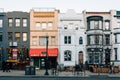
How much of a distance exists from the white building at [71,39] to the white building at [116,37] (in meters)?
5.76

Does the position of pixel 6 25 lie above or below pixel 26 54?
above

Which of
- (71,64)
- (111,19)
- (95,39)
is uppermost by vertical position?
(111,19)

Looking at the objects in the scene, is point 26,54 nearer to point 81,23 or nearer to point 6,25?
point 6,25

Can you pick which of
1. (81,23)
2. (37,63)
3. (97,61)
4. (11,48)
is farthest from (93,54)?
(11,48)

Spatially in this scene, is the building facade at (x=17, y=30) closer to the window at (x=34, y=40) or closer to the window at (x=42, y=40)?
the window at (x=34, y=40)

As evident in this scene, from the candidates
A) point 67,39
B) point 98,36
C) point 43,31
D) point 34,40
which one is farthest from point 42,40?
point 98,36

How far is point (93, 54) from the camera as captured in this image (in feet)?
206

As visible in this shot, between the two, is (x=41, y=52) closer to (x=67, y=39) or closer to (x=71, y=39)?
(x=67, y=39)

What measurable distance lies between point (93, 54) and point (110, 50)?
344 centimetres

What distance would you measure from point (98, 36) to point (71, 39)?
5.28 metres

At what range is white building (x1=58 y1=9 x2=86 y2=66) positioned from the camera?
63625 millimetres

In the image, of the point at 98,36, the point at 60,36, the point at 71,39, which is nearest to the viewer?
the point at 98,36

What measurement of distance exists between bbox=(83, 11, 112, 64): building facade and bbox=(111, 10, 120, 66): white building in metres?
0.77

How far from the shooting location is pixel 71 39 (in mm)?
64000
